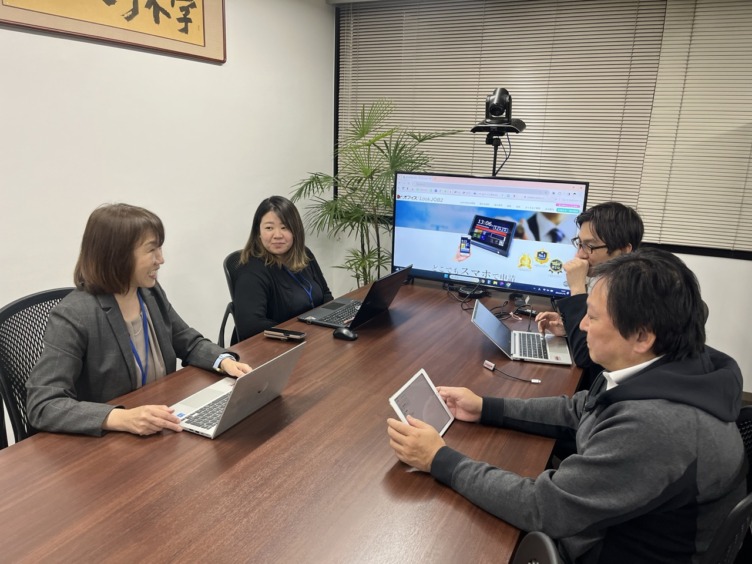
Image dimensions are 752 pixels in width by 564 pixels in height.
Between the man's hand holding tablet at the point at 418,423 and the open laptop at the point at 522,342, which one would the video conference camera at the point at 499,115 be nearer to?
the open laptop at the point at 522,342

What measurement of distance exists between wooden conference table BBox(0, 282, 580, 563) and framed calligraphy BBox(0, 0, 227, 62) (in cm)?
159

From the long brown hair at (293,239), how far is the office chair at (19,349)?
99 centimetres

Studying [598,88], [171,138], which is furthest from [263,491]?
[598,88]

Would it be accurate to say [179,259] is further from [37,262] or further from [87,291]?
[87,291]

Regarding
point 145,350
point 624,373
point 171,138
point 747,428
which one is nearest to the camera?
point 624,373

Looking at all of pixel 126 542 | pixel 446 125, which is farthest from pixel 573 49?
pixel 126 542

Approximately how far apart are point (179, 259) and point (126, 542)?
213 cm

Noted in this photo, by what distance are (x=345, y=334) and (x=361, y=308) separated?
130 millimetres

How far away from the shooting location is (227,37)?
300cm

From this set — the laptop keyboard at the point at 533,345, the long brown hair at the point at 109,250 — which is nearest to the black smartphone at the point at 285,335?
the long brown hair at the point at 109,250

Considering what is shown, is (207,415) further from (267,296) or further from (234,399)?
(267,296)

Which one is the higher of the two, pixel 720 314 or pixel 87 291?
pixel 87 291

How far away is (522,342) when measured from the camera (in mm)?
2055

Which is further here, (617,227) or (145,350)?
(617,227)
